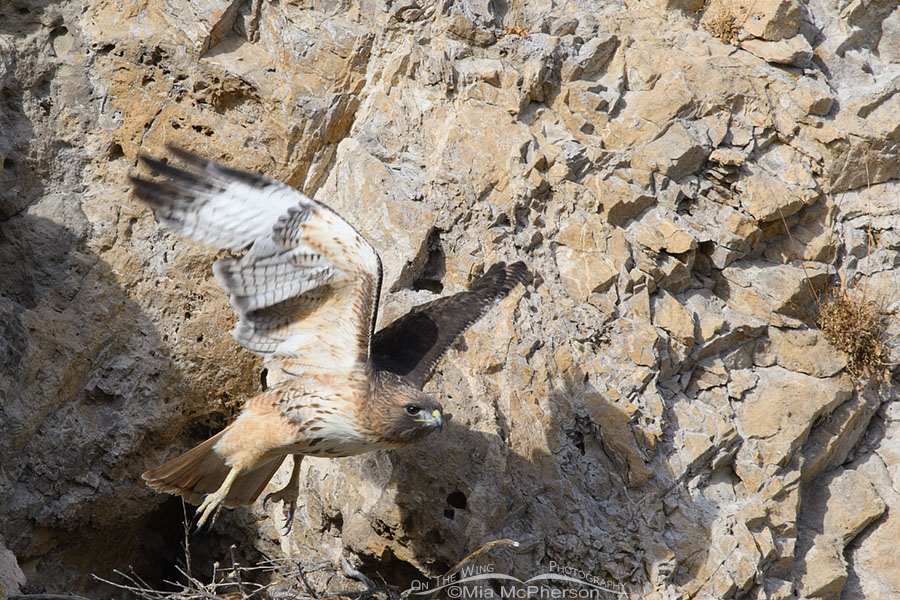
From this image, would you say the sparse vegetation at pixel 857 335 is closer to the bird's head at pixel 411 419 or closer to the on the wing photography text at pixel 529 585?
the on the wing photography text at pixel 529 585

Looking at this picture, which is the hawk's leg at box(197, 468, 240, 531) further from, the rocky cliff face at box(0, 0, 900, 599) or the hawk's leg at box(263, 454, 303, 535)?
the rocky cliff face at box(0, 0, 900, 599)

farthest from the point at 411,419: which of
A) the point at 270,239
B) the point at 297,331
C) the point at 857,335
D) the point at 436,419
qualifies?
the point at 857,335

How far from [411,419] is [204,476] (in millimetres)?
1259

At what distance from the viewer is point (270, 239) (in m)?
4.28

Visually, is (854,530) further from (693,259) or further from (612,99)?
(612,99)

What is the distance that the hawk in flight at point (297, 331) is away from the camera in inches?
168

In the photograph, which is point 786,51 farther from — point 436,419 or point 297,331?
point 297,331

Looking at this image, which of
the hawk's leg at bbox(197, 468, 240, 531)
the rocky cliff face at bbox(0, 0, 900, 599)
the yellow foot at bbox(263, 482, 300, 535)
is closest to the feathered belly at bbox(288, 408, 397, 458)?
the hawk's leg at bbox(197, 468, 240, 531)

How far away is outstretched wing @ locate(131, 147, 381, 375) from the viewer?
4234mm

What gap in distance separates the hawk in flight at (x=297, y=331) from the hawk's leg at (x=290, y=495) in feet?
0.82

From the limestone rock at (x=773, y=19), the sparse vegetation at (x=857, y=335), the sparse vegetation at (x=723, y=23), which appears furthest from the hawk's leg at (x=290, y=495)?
the limestone rock at (x=773, y=19)

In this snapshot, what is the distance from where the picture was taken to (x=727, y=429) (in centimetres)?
534

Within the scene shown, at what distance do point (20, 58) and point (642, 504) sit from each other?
4.86 metres

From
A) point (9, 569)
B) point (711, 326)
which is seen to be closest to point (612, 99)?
point (711, 326)
